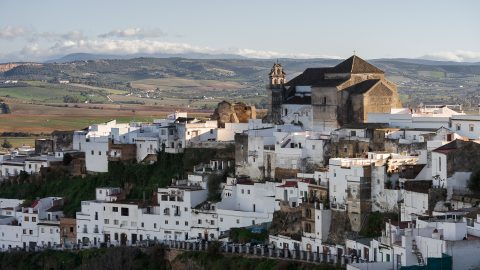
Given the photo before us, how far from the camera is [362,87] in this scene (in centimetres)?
6103

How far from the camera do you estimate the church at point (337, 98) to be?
60.3m

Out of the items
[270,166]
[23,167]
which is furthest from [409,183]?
[23,167]

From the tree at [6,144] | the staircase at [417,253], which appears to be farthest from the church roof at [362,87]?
the tree at [6,144]

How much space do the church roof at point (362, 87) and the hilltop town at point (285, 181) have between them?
0.11m

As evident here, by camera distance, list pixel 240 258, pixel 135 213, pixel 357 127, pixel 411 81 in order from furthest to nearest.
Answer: pixel 411 81
pixel 135 213
pixel 357 127
pixel 240 258

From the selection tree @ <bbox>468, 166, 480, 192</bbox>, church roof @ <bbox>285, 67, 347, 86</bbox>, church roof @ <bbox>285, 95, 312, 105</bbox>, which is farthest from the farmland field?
tree @ <bbox>468, 166, 480, 192</bbox>

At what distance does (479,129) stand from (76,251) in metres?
22.1

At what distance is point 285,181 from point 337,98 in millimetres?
8526

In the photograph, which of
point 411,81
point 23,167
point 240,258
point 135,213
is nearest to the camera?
point 240,258

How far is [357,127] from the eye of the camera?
54.8 m

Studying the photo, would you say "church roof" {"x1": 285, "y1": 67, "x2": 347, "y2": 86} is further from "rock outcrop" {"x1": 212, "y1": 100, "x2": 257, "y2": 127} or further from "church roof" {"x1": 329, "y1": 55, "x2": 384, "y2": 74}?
"rock outcrop" {"x1": 212, "y1": 100, "x2": 257, "y2": 127}

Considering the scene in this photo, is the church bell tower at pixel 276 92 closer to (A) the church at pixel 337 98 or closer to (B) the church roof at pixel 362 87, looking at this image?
(A) the church at pixel 337 98

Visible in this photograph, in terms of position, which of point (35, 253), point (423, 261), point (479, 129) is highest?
point (479, 129)

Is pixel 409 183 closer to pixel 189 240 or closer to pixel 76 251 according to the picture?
pixel 189 240
